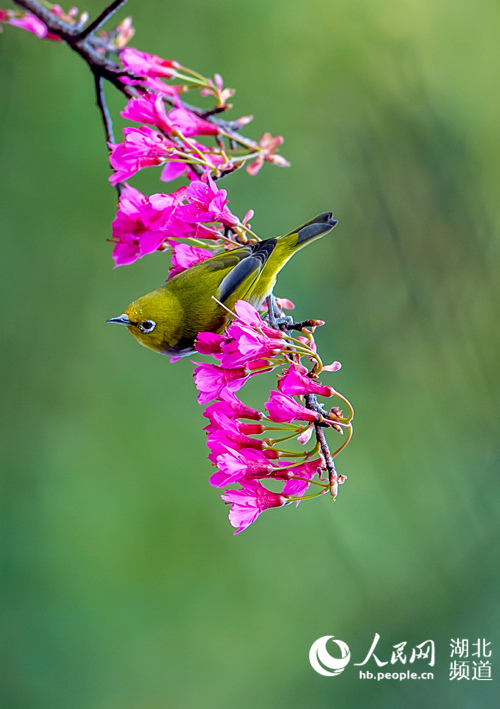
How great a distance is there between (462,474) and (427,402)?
23 cm

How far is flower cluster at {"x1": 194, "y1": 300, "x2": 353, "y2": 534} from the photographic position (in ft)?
1.77

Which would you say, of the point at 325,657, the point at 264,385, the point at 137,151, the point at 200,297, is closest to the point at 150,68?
the point at 137,151

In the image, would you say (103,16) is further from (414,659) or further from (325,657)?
(414,659)

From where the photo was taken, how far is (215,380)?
59 cm

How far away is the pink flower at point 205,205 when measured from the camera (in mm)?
605

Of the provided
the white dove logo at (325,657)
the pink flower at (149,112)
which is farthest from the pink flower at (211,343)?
the white dove logo at (325,657)

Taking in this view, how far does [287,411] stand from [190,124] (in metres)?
0.42

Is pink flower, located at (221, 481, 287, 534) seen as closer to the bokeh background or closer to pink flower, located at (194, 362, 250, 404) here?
pink flower, located at (194, 362, 250, 404)

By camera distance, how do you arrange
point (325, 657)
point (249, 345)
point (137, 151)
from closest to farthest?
point (249, 345), point (137, 151), point (325, 657)

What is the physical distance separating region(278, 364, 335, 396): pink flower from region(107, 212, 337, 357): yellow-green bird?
0.17 m

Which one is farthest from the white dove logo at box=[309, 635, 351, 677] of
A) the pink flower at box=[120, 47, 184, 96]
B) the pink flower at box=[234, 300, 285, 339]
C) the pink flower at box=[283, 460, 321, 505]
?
the pink flower at box=[120, 47, 184, 96]

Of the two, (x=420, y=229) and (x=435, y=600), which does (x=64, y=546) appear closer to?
(x=435, y=600)

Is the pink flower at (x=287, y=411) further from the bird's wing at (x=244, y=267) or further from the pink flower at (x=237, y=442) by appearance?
the bird's wing at (x=244, y=267)

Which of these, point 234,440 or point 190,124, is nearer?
point 234,440
